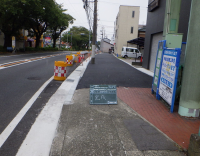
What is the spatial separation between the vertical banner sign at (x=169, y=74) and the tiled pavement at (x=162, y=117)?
0.34 meters

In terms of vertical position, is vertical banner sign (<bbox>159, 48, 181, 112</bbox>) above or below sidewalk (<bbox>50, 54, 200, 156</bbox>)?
above

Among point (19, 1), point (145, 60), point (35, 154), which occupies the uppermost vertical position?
point (19, 1)

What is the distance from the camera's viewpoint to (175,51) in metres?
4.87

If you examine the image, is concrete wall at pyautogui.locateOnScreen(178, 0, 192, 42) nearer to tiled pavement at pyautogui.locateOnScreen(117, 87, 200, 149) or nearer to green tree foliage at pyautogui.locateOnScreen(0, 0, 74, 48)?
tiled pavement at pyautogui.locateOnScreen(117, 87, 200, 149)

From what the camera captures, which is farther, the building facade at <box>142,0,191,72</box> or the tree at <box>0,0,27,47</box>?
the tree at <box>0,0,27,47</box>

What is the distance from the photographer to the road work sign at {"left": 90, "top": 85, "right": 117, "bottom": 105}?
18.0 feet

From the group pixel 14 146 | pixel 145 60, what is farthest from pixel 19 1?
pixel 14 146

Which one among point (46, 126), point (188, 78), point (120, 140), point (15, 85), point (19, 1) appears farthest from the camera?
point (19, 1)

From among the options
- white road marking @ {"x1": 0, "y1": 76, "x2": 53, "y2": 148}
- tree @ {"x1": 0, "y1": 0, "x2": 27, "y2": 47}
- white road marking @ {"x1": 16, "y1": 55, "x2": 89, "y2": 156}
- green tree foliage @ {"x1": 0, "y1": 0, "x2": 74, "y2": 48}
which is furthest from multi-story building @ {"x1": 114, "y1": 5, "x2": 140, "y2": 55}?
white road marking @ {"x1": 16, "y1": 55, "x2": 89, "y2": 156}

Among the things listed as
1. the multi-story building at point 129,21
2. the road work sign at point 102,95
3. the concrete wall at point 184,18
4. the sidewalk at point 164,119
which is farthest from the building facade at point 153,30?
the multi-story building at point 129,21

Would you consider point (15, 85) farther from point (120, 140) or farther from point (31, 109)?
point (120, 140)

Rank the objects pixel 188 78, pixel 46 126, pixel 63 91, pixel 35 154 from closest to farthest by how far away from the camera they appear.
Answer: pixel 35 154, pixel 46 126, pixel 188 78, pixel 63 91

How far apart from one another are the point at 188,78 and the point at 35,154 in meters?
3.65

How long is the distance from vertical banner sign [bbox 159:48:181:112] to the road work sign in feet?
4.80
